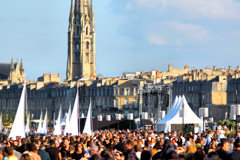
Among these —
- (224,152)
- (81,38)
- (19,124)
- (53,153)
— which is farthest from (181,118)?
(81,38)

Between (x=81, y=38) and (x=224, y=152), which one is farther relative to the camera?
(x=81, y=38)

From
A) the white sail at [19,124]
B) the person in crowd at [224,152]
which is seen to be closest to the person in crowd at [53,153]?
the person in crowd at [224,152]

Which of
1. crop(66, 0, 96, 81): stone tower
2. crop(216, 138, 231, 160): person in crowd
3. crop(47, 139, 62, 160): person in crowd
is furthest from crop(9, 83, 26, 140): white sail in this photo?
crop(66, 0, 96, 81): stone tower

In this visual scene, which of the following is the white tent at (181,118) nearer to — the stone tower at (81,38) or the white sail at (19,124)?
the white sail at (19,124)

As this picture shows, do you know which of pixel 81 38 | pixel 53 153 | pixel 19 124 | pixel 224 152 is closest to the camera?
pixel 224 152

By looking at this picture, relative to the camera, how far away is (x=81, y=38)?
175 meters

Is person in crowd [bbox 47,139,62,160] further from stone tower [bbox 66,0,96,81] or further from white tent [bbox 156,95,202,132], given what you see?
stone tower [bbox 66,0,96,81]

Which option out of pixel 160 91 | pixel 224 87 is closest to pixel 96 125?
pixel 160 91

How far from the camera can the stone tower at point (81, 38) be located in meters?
172

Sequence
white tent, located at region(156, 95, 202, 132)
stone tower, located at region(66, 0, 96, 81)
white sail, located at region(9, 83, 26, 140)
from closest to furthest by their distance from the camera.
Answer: white sail, located at region(9, 83, 26, 140) → white tent, located at region(156, 95, 202, 132) → stone tower, located at region(66, 0, 96, 81)

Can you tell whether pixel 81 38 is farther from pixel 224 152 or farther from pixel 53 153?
pixel 224 152

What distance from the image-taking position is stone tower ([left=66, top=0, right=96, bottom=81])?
171500 millimetres

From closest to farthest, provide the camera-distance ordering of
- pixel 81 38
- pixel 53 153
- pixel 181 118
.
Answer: pixel 53 153, pixel 181 118, pixel 81 38

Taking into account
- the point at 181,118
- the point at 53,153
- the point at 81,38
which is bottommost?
the point at 53,153
